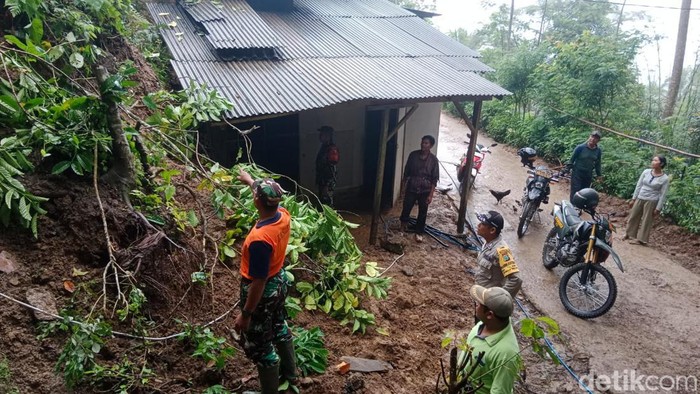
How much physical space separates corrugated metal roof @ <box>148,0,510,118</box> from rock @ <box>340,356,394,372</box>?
9.77 ft

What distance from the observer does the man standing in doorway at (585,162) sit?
794cm

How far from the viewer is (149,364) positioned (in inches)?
109

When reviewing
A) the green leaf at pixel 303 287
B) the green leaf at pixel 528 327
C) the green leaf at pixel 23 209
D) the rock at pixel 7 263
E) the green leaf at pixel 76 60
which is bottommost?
the green leaf at pixel 303 287

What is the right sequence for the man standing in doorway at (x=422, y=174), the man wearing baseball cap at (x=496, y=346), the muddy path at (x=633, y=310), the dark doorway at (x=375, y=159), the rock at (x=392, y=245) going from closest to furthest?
the man wearing baseball cap at (x=496, y=346) < the muddy path at (x=633, y=310) < the rock at (x=392, y=245) < the man standing in doorway at (x=422, y=174) < the dark doorway at (x=375, y=159)

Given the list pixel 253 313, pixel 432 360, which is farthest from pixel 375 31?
pixel 253 313

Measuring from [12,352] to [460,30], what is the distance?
105 feet

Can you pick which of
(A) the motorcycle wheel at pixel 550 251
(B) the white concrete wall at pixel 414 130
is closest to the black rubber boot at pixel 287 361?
(A) the motorcycle wheel at pixel 550 251

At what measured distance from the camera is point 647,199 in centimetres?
730

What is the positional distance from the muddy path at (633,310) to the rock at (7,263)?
5381 mm

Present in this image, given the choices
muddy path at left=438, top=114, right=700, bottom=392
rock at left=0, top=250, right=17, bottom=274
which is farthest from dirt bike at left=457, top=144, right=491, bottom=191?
rock at left=0, top=250, right=17, bottom=274

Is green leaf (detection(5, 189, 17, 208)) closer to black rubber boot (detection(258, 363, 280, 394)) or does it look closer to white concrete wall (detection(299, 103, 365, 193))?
black rubber boot (detection(258, 363, 280, 394))

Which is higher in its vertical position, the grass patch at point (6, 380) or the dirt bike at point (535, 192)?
the grass patch at point (6, 380)

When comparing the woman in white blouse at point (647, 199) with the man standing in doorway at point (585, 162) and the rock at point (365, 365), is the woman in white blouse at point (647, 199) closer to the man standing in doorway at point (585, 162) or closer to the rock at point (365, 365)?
the man standing in doorway at point (585, 162)

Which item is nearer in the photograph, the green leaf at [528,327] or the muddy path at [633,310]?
the green leaf at [528,327]
